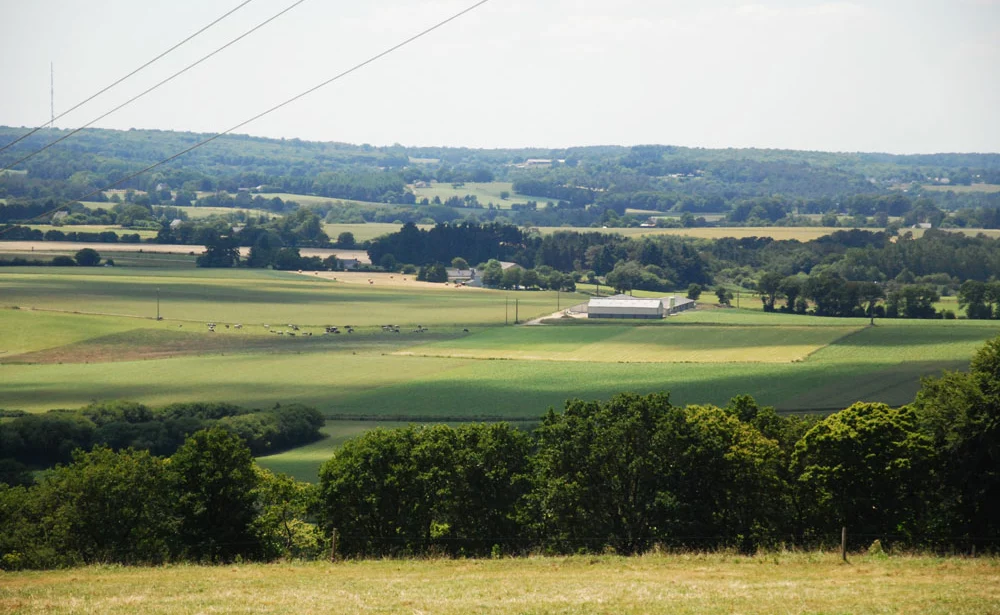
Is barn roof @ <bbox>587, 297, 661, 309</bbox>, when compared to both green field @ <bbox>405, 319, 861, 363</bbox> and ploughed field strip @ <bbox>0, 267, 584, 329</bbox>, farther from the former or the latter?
green field @ <bbox>405, 319, 861, 363</bbox>

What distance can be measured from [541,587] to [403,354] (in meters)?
57.2

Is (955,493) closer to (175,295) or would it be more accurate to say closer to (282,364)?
(282,364)

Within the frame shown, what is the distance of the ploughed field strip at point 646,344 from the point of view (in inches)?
3061

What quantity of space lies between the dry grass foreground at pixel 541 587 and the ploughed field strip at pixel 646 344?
51476 millimetres

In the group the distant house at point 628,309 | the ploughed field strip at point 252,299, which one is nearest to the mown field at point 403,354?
the ploughed field strip at point 252,299

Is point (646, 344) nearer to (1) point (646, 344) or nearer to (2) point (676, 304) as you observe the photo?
(1) point (646, 344)

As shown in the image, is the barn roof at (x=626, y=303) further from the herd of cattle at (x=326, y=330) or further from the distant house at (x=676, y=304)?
the herd of cattle at (x=326, y=330)

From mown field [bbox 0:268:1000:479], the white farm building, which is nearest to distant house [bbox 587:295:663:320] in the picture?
the white farm building

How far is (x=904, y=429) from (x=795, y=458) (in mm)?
3511

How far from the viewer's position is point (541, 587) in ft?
72.1

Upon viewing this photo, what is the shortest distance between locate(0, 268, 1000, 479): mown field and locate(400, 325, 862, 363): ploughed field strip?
0.21 meters

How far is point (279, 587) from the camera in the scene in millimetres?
22375

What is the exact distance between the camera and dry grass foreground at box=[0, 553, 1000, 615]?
19625 millimetres

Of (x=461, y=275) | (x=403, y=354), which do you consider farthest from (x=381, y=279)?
(x=403, y=354)
